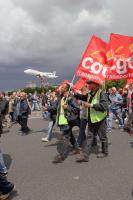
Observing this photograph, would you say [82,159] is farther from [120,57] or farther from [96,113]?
[120,57]

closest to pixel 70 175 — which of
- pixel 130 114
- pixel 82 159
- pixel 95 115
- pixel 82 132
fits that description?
pixel 82 159

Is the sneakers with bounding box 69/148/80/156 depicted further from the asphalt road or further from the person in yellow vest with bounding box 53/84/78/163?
the asphalt road

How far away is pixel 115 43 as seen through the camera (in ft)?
35.9

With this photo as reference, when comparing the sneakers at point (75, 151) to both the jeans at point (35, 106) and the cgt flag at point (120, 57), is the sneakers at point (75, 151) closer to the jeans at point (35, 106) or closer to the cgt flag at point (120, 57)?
the cgt flag at point (120, 57)

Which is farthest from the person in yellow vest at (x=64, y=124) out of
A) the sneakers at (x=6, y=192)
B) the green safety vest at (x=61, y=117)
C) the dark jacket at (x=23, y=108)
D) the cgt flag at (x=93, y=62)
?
the dark jacket at (x=23, y=108)

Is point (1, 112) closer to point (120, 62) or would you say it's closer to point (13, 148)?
point (13, 148)

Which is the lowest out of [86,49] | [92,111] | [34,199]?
[34,199]

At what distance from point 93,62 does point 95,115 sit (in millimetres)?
1803

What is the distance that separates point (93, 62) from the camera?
8.66 metres

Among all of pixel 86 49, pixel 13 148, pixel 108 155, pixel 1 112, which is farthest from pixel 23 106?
pixel 1 112

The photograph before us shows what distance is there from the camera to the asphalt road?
512 centimetres

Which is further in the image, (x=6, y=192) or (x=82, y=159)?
(x=82, y=159)

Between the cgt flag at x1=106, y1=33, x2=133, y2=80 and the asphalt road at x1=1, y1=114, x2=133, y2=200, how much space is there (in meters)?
2.42

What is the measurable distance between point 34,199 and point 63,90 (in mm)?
3380
